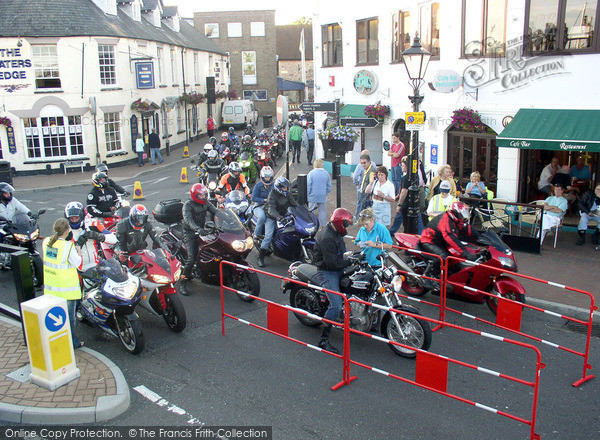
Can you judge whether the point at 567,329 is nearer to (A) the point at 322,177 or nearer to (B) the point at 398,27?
(A) the point at 322,177

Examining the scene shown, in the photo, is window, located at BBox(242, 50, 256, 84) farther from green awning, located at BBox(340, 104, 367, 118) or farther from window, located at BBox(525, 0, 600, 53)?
window, located at BBox(525, 0, 600, 53)

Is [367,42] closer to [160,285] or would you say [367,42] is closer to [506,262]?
[506,262]

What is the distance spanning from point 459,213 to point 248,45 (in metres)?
55.4

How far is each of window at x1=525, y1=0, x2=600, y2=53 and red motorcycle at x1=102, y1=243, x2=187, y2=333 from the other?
1009 centimetres

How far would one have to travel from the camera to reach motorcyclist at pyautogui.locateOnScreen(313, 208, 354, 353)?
272 inches

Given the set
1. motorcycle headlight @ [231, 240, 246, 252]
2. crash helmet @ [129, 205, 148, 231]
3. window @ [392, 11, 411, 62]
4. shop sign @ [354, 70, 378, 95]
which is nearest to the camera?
crash helmet @ [129, 205, 148, 231]

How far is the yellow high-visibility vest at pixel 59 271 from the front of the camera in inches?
268

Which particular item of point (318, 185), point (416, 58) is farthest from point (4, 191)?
point (416, 58)

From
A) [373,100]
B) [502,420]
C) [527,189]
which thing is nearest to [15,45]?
[373,100]

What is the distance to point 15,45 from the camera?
2503cm

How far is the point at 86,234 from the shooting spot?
307 inches

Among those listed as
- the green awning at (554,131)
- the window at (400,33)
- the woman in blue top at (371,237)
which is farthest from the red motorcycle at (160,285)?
the window at (400,33)

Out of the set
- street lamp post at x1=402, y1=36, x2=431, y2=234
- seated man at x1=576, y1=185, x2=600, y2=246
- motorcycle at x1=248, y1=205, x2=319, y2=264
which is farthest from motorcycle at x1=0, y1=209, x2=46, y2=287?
seated man at x1=576, y1=185, x2=600, y2=246

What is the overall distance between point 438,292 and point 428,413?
343 cm
